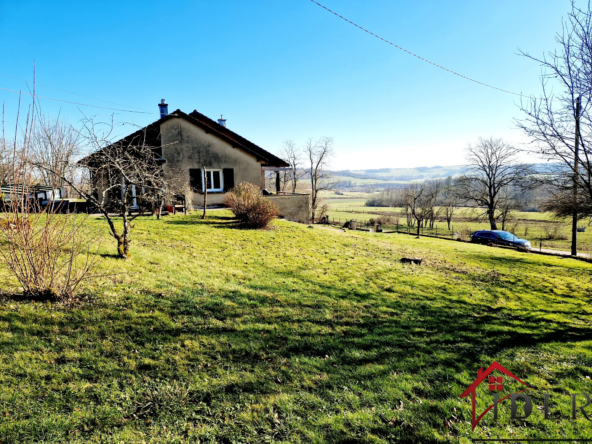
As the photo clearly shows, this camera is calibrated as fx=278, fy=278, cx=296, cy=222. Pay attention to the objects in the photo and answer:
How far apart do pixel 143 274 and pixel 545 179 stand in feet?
45.2

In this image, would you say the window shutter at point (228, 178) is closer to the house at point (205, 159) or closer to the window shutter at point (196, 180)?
the house at point (205, 159)

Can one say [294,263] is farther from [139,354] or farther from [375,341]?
[139,354]

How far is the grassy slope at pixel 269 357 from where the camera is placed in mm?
3182

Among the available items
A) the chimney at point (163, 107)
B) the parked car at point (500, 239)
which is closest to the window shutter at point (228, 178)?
the chimney at point (163, 107)

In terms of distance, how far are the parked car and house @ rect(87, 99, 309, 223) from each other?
1719 cm

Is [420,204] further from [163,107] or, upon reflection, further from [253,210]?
[163,107]

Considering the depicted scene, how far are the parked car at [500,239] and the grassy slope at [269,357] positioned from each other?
58.3ft

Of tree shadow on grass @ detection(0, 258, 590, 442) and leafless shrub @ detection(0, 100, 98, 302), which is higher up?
leafless shrub @ detection(0, 100, 98, 302)

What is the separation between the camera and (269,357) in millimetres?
4508

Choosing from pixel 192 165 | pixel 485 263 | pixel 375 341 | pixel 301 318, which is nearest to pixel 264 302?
pixel 301 318

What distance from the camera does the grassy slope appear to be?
3182mm

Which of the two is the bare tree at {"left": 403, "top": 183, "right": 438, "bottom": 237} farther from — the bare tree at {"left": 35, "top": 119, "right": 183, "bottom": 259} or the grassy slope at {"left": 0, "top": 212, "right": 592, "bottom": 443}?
the bare tree at {"left": 35, "top": 119, "right": 183, "bottom": 259}

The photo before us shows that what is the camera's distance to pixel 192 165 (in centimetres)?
1947

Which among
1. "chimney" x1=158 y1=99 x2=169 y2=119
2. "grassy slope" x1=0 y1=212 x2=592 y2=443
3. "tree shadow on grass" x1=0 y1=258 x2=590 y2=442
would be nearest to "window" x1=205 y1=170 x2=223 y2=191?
"chimney" x1=158 y1=99 x2=169 y2=119
